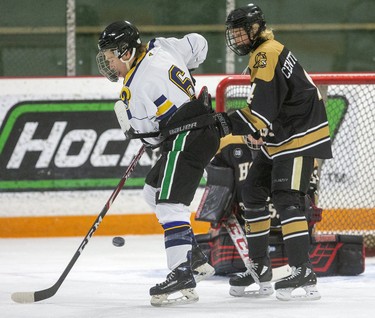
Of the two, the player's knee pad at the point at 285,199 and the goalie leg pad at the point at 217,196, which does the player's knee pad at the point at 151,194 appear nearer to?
the player's knee pad at the point at 285,199

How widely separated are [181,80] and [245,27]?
31 cm

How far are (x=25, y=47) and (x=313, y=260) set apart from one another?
2647mm

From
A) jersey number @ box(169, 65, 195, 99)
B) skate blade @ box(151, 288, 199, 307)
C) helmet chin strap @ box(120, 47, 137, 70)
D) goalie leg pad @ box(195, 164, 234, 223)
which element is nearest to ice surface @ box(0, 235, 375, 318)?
skate blade @ box(151, 288, 199, 307)

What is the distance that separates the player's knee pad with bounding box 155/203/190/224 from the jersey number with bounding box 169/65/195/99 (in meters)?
0.41

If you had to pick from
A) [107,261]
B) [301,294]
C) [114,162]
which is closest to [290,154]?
[301,294]

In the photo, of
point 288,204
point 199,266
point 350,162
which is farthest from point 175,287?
point 350,162

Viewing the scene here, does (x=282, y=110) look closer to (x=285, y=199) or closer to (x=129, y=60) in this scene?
(x=285, y=199)

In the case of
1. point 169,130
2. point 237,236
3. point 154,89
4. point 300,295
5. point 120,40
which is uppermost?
point 120,40

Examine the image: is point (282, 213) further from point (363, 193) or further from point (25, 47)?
point (25, 47)

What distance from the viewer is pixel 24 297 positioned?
386 centimetres

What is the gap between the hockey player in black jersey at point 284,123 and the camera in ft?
12.5

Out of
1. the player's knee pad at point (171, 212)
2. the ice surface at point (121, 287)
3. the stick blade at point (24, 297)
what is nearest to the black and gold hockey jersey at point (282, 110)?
the player's knee pad at point (171, 212)

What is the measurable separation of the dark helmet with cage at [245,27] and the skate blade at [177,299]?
911 mm

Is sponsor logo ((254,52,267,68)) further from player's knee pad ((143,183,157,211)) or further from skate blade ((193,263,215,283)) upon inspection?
skate blade ((193,263,215,283))
